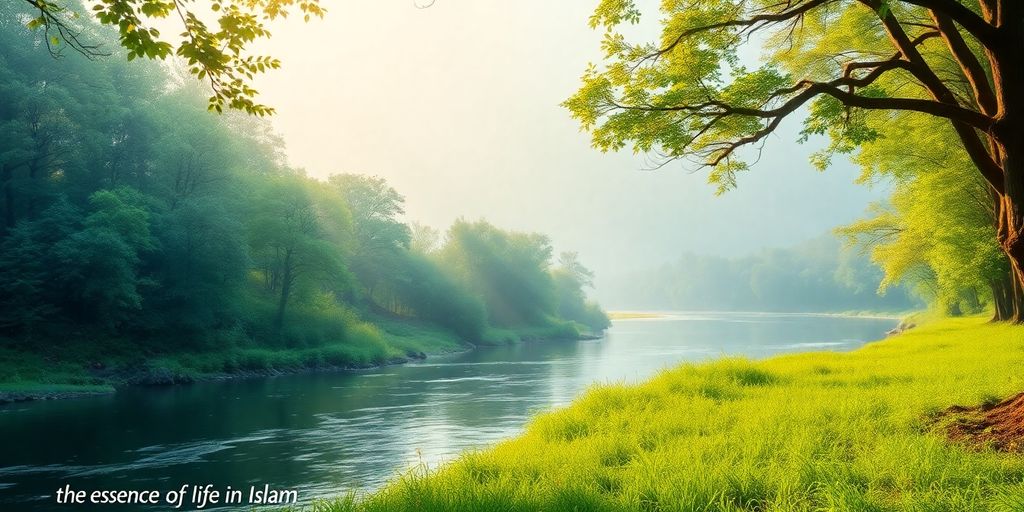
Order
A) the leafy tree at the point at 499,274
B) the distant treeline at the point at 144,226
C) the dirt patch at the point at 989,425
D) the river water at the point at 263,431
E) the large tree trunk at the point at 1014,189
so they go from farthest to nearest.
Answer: the leafy tree at the point at 499,274, the distant treeline at the point at 144,226, the river water at the point at 263,431, the large tree trunk at the point at 1014,189, the dirt patch at the point at 989,425

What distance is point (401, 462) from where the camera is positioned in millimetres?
16875

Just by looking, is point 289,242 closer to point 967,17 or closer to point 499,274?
point 967,17

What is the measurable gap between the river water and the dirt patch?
9.19 m

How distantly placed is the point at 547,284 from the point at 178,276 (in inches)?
2486

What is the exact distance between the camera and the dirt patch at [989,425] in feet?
27.6

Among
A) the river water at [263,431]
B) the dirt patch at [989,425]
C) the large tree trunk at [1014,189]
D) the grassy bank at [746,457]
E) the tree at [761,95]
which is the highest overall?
the tree at [761,95]

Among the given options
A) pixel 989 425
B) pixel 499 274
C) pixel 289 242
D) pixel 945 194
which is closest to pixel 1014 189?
pixel 989 425

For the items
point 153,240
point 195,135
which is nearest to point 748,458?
point 153,240

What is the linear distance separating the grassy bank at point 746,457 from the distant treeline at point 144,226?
31.1m

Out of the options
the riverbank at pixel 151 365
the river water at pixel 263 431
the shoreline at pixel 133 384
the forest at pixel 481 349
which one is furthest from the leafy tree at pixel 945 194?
the riverbank at pixel 151 365

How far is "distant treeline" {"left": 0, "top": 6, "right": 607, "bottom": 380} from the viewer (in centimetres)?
→ 3416

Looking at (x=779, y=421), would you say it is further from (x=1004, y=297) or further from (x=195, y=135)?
(x=195, y=135)

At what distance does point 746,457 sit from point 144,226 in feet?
118

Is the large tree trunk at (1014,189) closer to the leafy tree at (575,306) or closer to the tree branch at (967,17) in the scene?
the tree branch at (967,17)
